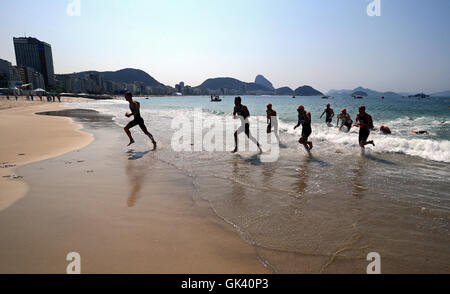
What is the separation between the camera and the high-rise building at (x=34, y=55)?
6344 inches

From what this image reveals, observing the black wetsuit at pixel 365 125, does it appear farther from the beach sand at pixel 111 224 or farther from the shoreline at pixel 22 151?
the shoreline at pixel 22 151

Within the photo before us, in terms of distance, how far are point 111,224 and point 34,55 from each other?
22292 cm

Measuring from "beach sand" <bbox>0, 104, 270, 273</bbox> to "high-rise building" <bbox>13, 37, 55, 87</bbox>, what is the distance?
204 metres

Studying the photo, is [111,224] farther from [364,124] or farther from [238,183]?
[364,124]

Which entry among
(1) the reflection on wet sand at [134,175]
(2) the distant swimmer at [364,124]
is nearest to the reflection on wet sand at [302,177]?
(2) the distant swimmer at [364,124]

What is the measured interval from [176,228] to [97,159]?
15.5 feet

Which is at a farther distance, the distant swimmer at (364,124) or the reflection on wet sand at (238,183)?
the distant swimmer at (364,124)

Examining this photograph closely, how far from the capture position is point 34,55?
16475 cm

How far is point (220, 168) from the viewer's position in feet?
20.6

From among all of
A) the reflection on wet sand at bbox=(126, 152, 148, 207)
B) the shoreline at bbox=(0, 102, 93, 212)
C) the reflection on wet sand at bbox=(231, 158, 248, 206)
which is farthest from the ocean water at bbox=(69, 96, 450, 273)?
the shoreline at bbox=(0, 102, 93, 212)

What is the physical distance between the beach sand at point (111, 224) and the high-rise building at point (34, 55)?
668 feet

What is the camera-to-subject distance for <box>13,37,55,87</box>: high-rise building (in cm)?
16112
